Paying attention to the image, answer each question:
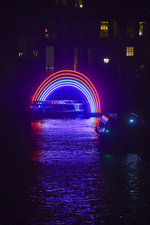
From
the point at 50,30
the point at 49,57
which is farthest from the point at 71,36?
the point at 49,57

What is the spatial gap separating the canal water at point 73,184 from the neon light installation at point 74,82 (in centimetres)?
2299

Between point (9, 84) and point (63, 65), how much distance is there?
792 cm

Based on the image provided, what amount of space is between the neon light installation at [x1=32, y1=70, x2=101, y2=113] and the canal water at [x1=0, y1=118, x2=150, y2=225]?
22992 mm

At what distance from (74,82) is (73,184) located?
1351 inches

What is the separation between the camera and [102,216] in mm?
8375

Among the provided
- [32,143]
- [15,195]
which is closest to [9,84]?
[32,143]

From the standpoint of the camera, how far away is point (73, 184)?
445 inches

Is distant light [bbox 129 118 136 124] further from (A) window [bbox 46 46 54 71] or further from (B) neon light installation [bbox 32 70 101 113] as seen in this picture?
(A) window [bbox 46 46 54 71]

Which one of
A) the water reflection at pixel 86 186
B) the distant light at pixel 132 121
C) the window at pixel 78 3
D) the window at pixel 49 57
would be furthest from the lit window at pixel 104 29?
the water reflection at pixel 86 186

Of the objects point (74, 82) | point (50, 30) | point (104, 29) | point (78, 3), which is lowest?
point (74, 82)

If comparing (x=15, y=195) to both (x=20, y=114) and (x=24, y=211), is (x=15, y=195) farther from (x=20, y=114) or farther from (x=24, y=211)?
(x=20, y=114)

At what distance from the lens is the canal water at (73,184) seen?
845cm

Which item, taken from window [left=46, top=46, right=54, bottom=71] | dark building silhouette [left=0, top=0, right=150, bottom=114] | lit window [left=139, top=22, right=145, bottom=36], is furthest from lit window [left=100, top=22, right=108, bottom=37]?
window [left=46, top=46, right=54, bottom=71]

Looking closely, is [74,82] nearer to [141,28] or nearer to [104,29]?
[104,29]
